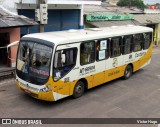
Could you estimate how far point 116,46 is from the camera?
1365 cm

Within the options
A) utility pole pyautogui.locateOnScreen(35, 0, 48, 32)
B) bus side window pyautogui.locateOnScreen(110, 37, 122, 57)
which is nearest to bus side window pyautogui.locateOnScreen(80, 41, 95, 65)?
bus side window pyautogui.locateOnScreen(110, 37, 122, 57)

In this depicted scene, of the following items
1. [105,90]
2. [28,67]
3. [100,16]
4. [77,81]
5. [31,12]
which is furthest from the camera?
[100,16]

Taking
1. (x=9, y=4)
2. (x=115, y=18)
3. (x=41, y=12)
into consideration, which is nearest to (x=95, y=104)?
(x=41, y=12)

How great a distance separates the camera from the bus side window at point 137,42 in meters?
15.2

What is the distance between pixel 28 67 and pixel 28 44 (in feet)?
3.14

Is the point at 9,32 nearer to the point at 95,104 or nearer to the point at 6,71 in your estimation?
the point at 6,71

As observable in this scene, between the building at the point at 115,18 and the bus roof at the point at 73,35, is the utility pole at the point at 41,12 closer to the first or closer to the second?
the bus roof at the point at 73,35

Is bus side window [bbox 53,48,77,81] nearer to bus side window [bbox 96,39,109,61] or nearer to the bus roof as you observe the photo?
the bus roof

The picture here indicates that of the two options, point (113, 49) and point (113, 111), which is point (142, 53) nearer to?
point (113, 49)

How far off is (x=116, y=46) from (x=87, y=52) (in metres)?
2.45

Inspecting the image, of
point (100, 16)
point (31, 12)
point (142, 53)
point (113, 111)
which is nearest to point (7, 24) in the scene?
point (31, 12)

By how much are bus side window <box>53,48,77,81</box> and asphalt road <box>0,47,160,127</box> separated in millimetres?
1374

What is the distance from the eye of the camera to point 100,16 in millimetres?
23375

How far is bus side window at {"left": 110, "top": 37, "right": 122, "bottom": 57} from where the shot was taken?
43.9ft
